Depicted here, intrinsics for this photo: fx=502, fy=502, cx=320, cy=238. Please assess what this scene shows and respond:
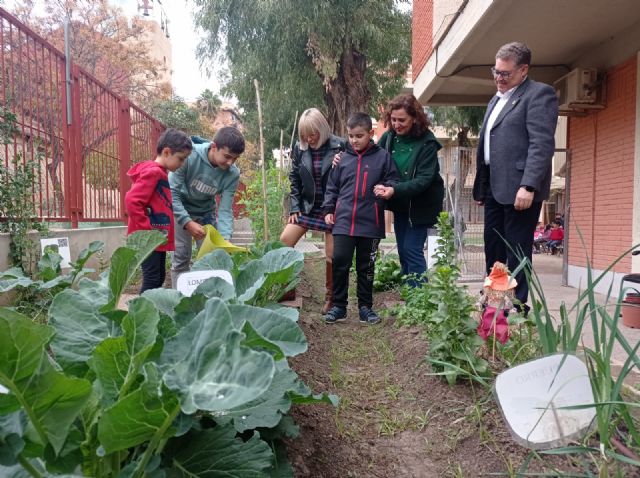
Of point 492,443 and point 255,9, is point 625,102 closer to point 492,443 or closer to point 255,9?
point 492,443

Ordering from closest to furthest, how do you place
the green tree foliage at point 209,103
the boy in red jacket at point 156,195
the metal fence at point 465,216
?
the boy in red jacket at point 156,195
the metal fence at point 465,216
the green tree foliage at point 209,103

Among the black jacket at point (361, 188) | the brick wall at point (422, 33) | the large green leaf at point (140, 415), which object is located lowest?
the large green leaf at point (140, 415)

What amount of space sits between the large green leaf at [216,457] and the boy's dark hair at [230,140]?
2824 millimetres

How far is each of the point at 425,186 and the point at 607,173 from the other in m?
3.19

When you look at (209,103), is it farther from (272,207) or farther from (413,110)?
(413,110)

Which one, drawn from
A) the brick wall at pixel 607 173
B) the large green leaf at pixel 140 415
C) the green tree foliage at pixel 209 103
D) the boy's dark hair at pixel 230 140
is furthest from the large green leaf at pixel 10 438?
the green tree foliage at pixel 209 103

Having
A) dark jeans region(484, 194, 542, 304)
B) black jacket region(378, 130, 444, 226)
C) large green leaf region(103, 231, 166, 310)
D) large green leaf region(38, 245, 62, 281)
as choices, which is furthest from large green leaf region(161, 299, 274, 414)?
black jacket region(378, 130, 444, 226)

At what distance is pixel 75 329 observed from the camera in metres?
0.91

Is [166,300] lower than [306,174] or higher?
lower

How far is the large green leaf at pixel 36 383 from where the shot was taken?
620 millimetres

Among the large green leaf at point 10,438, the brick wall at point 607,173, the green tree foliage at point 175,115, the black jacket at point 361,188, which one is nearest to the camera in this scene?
the large green leaf at point 10,438

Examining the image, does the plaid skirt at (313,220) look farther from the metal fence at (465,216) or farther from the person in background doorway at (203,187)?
the metal fence at (465,216)

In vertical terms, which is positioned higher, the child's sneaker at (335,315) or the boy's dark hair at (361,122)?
the boy's dark hair at (361,122)

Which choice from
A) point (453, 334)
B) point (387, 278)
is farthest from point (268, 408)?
point (387, 278)
